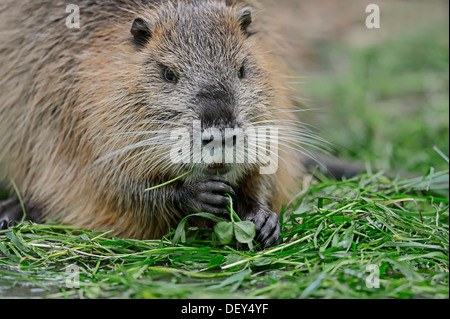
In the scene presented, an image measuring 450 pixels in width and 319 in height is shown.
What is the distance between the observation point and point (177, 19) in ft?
12.2

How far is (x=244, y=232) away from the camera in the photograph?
3.44 meters

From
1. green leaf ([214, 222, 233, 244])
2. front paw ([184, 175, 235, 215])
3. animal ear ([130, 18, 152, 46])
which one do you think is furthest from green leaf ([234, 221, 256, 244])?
animal ear ([130, 18, 152, 46])

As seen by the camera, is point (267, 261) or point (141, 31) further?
point (141, 31)

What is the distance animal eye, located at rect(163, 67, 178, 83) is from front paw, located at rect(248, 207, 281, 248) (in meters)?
0.90

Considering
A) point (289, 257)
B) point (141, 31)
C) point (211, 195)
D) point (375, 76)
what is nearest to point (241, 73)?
point (141, 31)

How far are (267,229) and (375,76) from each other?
4.57 meters

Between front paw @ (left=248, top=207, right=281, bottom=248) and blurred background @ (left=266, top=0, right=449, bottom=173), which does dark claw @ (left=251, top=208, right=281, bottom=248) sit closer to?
front paw @ (left=248, top=207, right=281, bottom=248)

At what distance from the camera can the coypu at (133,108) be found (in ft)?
11.6

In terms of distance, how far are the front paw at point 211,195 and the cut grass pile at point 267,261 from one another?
0.52 feet

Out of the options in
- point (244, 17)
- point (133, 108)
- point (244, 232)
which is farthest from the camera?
point (244, 17)

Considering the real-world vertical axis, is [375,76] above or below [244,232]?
above

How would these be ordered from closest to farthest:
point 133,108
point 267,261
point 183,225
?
1. point 267,261
2. point 183,225
3. point 133,108

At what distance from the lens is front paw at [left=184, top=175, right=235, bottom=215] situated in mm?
3496

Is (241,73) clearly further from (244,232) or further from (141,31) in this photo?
(244,232)
